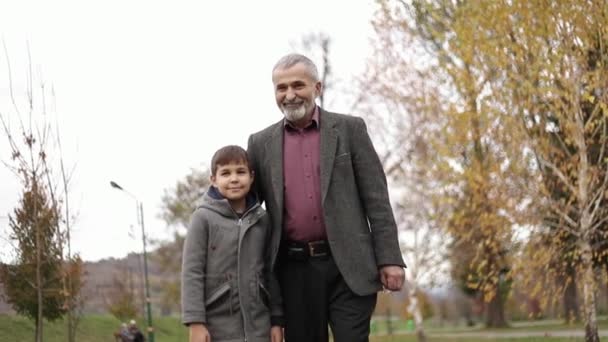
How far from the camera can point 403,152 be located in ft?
84.8

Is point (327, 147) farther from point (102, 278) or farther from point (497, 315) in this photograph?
point (497, 315)

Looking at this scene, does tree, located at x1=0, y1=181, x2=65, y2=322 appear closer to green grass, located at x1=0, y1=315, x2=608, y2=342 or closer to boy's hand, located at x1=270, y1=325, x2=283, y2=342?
green grass, located at x1=0, y1=315, x2=608, y2=342

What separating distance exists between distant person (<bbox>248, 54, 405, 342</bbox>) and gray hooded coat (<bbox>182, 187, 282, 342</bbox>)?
0.49ft

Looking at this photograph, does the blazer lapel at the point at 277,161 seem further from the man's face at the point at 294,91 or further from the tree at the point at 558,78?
the tree at the point at 558,78

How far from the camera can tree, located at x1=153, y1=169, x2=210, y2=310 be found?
38.3 meters

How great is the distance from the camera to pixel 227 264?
455cm

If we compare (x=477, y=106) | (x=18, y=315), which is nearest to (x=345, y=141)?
(x=477, y=106)

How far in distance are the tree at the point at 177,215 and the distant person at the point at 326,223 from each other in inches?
1256

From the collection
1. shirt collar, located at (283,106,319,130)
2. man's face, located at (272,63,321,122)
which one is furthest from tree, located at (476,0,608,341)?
man's face, located at (272,63,321,122)

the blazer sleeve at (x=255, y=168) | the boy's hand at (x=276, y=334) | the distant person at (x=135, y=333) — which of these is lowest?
the boy's hand at (x=276, y=334)

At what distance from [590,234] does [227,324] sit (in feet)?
40.3

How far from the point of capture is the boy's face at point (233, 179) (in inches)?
179

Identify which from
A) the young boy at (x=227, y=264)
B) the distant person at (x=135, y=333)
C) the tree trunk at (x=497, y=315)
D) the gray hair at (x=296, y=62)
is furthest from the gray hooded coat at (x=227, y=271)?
the tree trunk at (x=497, y=315)

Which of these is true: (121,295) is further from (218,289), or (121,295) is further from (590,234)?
(218,289)
